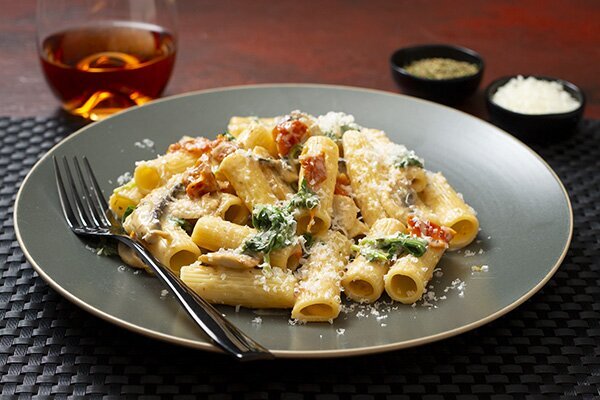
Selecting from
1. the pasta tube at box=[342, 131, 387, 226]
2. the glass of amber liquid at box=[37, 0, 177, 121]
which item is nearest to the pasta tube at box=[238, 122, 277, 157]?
the pasta tube at box=[342, 131, 387, 226]

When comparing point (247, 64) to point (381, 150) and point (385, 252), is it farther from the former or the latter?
point (385, 252)

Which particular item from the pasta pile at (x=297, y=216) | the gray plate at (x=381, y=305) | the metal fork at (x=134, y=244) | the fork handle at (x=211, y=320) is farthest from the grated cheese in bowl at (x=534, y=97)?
the fork handle at (x=211, y=320)

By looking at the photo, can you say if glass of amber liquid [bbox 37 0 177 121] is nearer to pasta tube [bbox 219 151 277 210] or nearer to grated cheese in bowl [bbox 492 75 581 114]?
pasta tube [bbox 219 151 277 210]

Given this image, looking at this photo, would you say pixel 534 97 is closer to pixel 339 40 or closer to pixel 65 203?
pixel 339 40

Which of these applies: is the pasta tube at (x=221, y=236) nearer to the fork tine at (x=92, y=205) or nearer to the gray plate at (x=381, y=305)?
the gray plate at (x=381, y=305)

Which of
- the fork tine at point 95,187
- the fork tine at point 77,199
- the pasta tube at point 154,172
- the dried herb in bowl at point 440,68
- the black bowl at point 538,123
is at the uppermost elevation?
the pasta tube at point 154,172

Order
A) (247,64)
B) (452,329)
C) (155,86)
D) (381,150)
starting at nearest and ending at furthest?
(452,329) < (381,150) < (155,86) < (247,64)

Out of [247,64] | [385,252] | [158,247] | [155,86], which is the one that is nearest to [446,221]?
[385,252]
